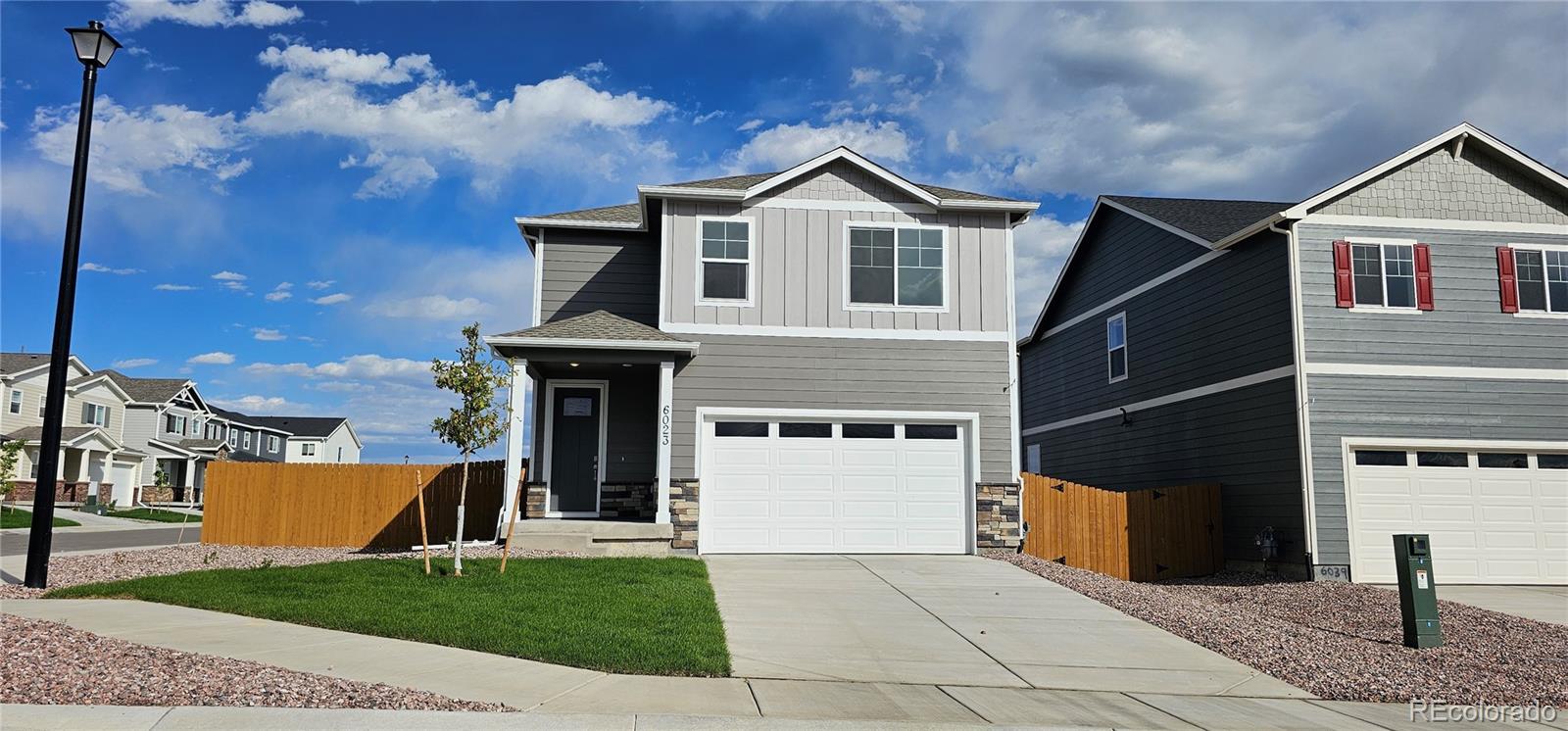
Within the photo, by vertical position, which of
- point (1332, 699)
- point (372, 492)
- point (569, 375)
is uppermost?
point (569, 375)

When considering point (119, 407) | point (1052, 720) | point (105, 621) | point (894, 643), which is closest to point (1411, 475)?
point (894, 643)

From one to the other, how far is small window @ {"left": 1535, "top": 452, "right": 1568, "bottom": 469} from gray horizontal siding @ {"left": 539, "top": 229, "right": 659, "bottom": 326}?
14.1 metres

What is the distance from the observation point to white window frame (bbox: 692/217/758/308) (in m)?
15.5

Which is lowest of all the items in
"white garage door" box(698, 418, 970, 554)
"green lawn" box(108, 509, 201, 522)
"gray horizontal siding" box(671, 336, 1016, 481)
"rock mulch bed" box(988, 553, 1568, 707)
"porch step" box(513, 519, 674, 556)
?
"rock mulch bed" box(988, 553, 1568, 707)

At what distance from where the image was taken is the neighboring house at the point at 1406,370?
50.7ft

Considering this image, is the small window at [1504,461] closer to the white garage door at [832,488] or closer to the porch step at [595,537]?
the white garage door at [832,488]

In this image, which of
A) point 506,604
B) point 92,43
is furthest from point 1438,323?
point 92,43

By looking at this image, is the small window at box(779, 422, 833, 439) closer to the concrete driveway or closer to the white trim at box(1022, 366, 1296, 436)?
the concrete driveway

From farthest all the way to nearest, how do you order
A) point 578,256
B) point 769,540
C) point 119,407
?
point 119,407
point 578,256
point 769,540

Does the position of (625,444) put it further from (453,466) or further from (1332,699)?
(1332,699)

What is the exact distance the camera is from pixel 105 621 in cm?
841

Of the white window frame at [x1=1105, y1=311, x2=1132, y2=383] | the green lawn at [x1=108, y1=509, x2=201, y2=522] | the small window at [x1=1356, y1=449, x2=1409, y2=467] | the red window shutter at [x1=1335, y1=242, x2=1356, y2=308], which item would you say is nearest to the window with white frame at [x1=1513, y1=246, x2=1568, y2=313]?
the red window shutter at [x1=1335, y1=242, x2=1356, y2=308]

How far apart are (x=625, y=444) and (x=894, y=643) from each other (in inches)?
313

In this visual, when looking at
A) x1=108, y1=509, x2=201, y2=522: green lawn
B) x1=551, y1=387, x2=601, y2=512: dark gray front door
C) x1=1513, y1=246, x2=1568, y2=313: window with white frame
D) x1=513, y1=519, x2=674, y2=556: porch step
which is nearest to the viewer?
x1=513, y1=519, x2=674, y2=556: porch step
